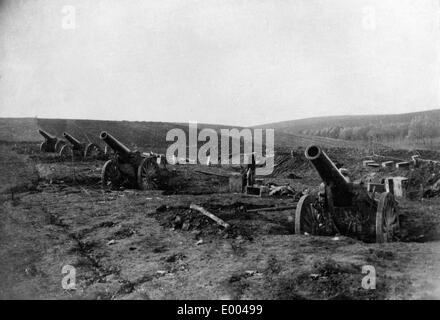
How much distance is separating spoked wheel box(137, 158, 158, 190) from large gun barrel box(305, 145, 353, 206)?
8.00 meters

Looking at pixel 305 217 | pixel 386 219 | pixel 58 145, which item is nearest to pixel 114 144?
pixel 305 217

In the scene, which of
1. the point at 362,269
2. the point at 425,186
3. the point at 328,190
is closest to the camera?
the point at 362,269

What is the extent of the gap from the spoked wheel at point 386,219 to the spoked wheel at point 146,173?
345 inches

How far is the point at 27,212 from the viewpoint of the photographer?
10320 mm

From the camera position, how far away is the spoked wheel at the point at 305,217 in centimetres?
774

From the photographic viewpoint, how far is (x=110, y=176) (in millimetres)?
14531

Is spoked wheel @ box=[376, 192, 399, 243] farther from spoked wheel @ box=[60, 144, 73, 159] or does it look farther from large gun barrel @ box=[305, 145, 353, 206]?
spoked wheel @ box=[60, 144, 73, 159]

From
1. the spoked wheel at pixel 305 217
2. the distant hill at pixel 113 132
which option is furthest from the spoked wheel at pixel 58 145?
the spoked wheel at pixel 305 217

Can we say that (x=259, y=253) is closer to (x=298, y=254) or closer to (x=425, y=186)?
(x=298, y=254)

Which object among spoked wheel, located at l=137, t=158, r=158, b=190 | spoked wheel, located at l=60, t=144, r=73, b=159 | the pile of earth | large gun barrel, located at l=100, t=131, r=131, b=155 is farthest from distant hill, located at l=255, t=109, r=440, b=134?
the pile of earth

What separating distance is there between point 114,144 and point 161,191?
2.23m

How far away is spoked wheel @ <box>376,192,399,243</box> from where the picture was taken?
23.5 feet
